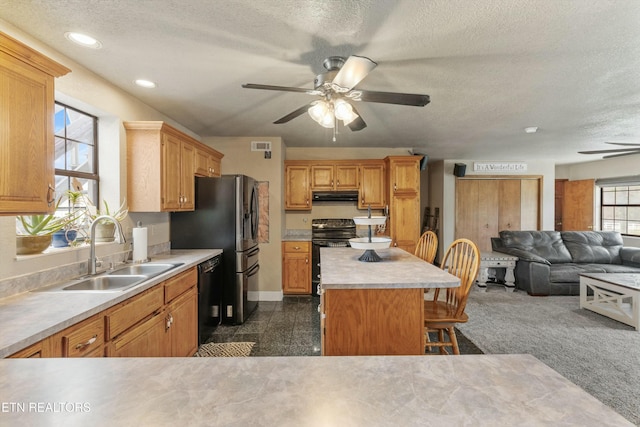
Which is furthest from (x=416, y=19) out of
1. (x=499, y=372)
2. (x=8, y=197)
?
(x=8, y=197)

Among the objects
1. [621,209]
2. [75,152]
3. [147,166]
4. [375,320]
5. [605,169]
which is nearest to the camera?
[375,320]

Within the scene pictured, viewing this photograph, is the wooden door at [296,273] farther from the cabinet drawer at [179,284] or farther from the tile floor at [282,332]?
the cabinet drawer at [179,284]

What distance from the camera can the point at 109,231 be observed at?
8.45 ft

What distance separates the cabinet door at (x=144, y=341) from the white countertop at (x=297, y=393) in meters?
1.00

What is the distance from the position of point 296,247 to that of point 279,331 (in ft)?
5.07

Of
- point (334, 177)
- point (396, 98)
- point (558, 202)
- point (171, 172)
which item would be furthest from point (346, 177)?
point (558, 202)

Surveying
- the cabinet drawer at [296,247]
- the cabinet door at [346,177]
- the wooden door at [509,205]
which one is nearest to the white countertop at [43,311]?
the cabinet drawer at [296,247]

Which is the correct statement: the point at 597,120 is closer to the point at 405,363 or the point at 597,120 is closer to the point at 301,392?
the point at 405,363

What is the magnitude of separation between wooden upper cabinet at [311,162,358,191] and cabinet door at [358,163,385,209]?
142 millimetres

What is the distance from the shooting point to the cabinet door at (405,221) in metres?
4.78

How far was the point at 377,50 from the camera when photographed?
6.73 feet

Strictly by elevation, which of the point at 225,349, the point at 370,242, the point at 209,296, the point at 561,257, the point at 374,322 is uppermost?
the point at 370,242

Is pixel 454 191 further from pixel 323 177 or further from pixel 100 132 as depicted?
pixel 100 132

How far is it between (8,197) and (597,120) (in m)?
5.48
